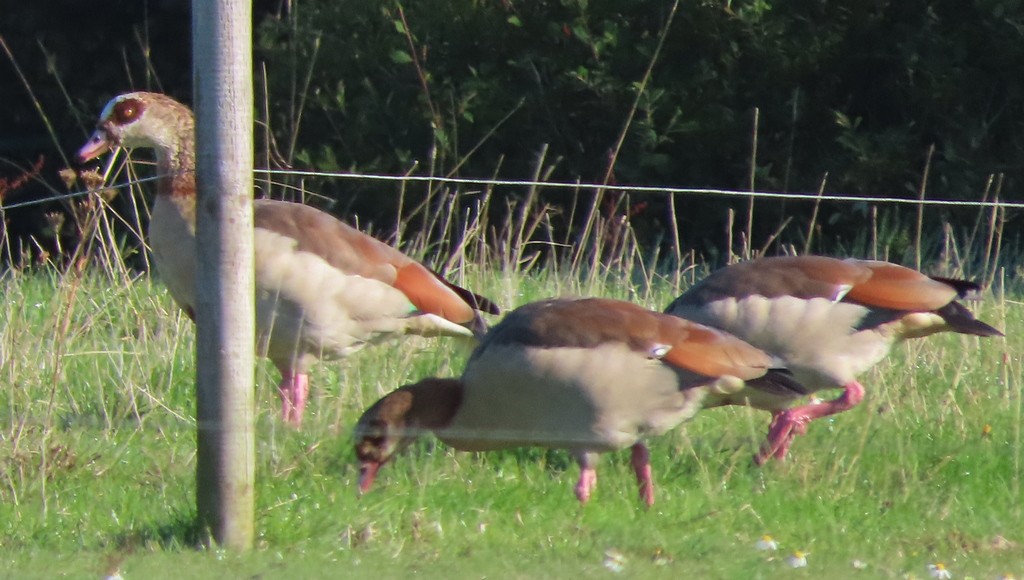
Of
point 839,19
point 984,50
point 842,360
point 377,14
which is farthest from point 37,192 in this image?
point 842,360

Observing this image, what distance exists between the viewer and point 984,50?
45.1 ft

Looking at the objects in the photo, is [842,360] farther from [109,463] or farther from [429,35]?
[429,35]

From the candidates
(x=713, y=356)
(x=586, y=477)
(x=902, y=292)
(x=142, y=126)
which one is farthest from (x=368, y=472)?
(x=142, y=126)

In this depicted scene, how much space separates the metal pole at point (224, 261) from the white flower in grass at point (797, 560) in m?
1.66

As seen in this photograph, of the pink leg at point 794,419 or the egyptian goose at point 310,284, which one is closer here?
the pink leg at point 794,419

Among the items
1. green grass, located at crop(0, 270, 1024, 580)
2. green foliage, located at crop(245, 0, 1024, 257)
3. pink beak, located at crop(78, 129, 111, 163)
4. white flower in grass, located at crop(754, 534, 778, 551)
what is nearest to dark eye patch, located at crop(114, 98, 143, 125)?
pink beak, located at crop(78, 129, 111, 163)

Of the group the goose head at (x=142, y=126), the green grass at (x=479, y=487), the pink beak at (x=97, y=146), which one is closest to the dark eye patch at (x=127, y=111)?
the goose head at (x=142, y=126)

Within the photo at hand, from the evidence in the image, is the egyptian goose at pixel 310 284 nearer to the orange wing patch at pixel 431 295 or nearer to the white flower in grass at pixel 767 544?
the orange wing patch at pixel 431 295

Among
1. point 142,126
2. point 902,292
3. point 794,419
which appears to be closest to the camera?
point 794,419

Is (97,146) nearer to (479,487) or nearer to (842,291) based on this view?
(479,487)

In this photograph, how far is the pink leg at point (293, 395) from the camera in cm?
657

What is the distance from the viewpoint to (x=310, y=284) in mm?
7129

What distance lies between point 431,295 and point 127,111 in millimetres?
1812

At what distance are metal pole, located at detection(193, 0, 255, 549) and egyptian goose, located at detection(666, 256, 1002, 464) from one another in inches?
104
